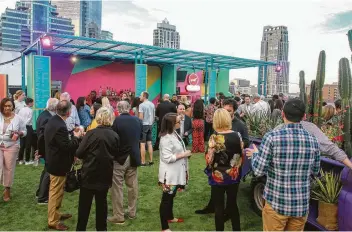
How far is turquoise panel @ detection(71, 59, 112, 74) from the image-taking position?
1474 centimetres

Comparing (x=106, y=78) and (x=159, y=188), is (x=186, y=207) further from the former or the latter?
(x=106, y=78)

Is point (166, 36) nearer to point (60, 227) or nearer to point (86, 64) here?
point (86, 64)

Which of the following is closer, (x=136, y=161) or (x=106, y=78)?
(x=136, y=161)

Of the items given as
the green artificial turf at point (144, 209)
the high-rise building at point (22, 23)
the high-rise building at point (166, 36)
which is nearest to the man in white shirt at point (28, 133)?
the green artificial turf at point (144, 209)

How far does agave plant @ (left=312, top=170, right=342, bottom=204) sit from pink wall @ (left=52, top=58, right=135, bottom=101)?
12981 millimetres

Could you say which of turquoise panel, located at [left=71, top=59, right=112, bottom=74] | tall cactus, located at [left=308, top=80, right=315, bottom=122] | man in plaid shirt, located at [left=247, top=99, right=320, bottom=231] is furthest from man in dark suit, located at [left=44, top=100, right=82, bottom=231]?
turquoise panel, located at [left=71, top=59, right=112, bottom=74]

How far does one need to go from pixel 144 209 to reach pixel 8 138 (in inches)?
95.2

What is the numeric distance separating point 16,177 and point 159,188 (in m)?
3.04

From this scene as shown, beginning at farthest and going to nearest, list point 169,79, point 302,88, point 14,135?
point 169,79 → point 302,88 → point 14,135

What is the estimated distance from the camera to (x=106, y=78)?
51.9ft

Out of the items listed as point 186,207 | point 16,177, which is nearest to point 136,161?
point 186,207

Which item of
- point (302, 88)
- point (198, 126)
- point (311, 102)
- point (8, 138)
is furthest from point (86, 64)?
point (311, 102)

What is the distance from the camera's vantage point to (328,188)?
10.7 feet

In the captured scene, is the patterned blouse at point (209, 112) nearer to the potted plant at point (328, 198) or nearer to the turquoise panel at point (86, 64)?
the potted plant at point (328, 198)
